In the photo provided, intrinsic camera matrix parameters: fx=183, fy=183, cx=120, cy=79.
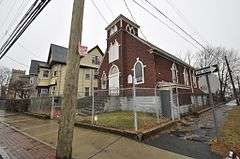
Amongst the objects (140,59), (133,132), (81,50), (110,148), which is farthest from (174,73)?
(81,50)

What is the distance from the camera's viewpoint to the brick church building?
1769cm

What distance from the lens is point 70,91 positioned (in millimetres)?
5363

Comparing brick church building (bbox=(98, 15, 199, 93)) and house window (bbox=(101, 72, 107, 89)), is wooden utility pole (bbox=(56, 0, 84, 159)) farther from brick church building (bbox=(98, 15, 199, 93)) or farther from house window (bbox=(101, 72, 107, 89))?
house window (bbox=(101, 72, 107, 89))

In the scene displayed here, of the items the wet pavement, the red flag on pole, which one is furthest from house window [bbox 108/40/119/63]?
the red flag on pole

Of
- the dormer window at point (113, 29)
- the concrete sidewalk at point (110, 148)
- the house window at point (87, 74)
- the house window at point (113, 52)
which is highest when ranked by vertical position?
the dormer window at point (113, 29)

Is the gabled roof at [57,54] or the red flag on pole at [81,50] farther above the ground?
the gabled roof at [57,54]

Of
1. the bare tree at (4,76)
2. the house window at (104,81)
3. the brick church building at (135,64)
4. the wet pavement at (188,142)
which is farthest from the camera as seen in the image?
the bare tree at (4,76)

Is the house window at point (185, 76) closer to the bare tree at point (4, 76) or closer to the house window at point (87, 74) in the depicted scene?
the house window at point (87, 74)

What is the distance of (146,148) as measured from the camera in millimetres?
6973

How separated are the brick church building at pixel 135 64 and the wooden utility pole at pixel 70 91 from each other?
37.8 ft

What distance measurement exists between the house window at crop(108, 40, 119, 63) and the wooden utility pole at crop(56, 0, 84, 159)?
1592 centimetres

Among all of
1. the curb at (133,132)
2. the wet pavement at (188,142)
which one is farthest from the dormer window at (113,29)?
the wet pavement at (188,142)

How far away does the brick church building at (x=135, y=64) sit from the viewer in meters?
17.7

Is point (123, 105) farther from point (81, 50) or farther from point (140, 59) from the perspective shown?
point (81, 50)
